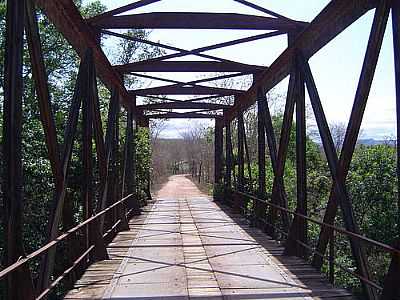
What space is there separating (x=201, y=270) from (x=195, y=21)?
4.03m

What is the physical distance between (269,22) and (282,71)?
3.41 ft

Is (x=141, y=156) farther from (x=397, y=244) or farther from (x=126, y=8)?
(x=397, y=244)

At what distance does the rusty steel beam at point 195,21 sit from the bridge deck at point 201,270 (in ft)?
12.2

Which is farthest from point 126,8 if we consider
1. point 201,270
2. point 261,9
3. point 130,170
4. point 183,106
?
point 183,106

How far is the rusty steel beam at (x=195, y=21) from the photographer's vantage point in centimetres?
828

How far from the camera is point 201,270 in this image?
268 inches

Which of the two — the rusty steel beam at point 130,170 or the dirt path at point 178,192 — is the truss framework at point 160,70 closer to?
the rusty steel beam at point 130,170

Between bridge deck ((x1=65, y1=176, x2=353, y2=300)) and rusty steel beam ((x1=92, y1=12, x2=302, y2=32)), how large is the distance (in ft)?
12.2

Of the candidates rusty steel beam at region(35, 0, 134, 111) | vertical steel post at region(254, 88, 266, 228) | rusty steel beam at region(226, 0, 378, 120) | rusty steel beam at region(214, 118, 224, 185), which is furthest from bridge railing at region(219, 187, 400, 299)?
rusty steel beam at region(214, 118, 224, 185)

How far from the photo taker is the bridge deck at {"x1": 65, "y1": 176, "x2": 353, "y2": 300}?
5555 mm

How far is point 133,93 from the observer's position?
14867 millimetres

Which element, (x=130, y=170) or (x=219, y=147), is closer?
(x=130, y=170)

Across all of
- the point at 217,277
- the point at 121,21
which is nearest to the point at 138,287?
the point at 217,277

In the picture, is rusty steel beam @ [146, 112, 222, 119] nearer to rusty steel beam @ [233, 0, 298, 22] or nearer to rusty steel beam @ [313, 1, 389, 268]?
rusty steel beam @ [233, 0, 298, 22]
